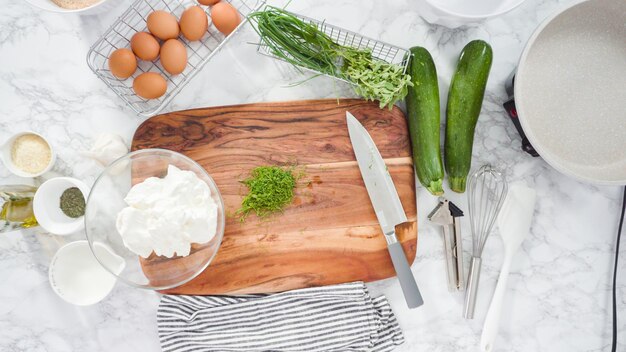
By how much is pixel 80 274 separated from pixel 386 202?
784 mm

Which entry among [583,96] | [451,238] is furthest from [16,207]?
[583,96]

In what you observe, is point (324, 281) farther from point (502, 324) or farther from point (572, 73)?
point (572, 73)

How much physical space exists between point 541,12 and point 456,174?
0.47 meters

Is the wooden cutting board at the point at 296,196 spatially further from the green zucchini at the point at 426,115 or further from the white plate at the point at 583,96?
the white plate at the point at 583,96

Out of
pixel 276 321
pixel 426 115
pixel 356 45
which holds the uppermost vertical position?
pixel 356 45

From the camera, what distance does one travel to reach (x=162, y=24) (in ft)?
3.25

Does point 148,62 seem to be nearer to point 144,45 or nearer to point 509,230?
point 144,45

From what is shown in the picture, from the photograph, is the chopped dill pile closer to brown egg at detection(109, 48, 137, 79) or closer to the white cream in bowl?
the white cream in bowl

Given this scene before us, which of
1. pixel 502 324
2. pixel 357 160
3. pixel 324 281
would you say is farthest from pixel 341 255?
pixel 502 324

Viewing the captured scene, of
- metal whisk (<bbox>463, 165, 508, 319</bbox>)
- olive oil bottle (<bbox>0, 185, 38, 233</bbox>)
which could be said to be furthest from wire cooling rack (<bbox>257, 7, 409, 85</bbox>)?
olive oil bottle (<bbox>0, 185, 38, 233</bbox>)

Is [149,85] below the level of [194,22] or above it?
below

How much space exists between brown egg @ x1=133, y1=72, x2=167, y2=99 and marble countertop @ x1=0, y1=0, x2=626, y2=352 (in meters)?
0.10

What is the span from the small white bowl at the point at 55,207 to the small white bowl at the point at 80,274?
1.7 inches

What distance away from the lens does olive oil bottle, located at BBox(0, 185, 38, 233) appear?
1025 millimetres
